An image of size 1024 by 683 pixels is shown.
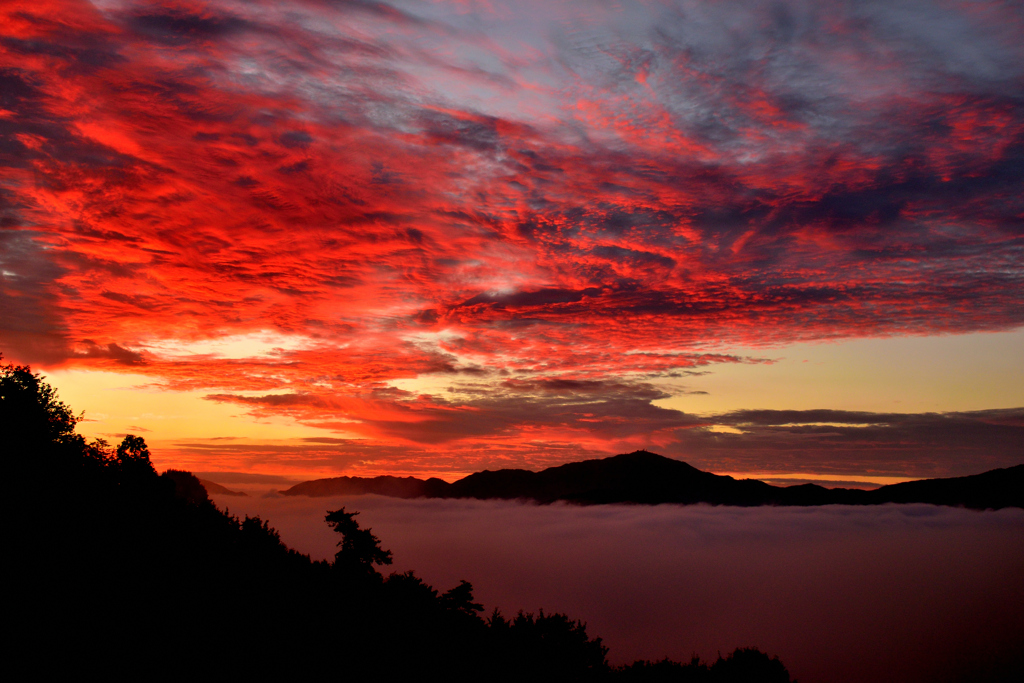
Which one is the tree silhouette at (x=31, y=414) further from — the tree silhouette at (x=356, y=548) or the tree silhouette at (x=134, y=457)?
the tree silhouette at (x=356, y=548)

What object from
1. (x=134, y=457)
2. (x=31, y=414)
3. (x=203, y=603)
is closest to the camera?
(x=203, y=603)

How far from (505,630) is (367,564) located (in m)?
15.4

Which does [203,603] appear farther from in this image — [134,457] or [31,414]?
[134,457]

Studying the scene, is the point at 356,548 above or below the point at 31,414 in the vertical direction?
Answer: below

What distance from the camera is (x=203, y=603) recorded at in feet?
126

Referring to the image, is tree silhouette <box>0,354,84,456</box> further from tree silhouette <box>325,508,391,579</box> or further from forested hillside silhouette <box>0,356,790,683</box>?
tree silhouette <box>325,508,391,579</box>

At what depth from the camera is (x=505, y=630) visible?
53281mm

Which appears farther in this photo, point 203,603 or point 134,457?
point 134,457

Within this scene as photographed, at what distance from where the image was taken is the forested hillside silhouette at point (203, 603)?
30.8 m

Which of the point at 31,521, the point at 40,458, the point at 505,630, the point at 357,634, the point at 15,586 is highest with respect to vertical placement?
the point at 40,458

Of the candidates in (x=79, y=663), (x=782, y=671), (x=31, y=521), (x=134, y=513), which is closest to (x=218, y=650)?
(x=79, y=663)

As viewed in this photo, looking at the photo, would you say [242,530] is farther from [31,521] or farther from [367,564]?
[31,521]

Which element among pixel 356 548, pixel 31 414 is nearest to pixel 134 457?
pixel 31 414

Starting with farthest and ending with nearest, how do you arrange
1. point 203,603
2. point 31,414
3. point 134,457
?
point 134,457 < point 31,414 < point 203,603
